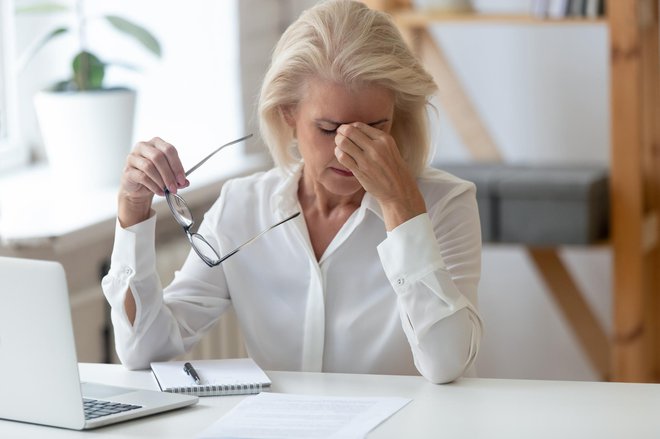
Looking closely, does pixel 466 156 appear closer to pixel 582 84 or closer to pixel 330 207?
pixel 582 84

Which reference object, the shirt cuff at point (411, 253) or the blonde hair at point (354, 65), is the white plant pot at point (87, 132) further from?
the shirt cuff at point (411, 253)

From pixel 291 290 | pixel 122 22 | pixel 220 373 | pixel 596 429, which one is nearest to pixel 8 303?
pixel 220 373

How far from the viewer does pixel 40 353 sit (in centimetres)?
157

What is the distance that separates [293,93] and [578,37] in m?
1.75

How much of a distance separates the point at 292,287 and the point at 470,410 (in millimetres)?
538

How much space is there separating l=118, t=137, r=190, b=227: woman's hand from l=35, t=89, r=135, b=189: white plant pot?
925 mm

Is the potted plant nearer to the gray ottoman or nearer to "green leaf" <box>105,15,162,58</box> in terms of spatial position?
"green leaf" <box>105,15,162,58</box>

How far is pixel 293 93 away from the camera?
2.08 m

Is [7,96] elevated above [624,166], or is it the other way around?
[7,96]

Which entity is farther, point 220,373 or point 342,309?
point 342,309

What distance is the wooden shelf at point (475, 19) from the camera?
123 inches

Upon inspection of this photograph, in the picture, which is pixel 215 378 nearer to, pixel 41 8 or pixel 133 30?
pixel 133 30

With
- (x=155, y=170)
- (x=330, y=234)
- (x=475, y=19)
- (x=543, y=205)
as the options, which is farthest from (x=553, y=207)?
(x=155, y=170)

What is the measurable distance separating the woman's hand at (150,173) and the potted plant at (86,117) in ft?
3.04
